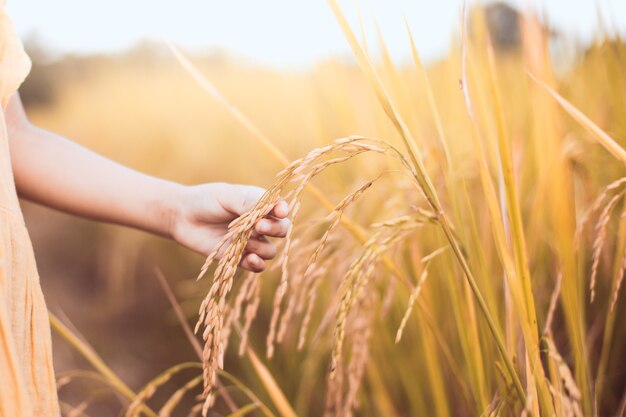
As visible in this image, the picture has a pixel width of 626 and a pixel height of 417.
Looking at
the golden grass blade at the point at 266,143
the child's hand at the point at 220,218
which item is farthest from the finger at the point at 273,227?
the golden grass blade at the point at 266,143

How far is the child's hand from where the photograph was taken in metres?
0.67

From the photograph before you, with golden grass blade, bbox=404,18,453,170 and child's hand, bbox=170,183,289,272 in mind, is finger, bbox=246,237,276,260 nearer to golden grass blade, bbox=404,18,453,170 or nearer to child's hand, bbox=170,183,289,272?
child's hand, bbox=170,183,289,272

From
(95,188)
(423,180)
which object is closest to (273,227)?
(423,180)

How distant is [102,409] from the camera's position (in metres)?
2.12

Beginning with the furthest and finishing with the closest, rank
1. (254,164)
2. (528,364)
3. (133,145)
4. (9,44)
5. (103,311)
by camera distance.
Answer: (133,145), (254,164), (103,311), (9,44), (528,364)

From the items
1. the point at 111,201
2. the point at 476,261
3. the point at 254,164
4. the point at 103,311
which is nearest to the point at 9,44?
the point at 111,201

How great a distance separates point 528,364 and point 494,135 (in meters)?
0.27

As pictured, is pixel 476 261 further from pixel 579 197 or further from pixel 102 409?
pixel 102 409

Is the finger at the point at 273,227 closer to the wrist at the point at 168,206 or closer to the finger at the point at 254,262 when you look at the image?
the finger at the point at 254,262

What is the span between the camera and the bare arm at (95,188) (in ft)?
2.61

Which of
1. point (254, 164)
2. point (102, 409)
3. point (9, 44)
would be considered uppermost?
point (9, 44)

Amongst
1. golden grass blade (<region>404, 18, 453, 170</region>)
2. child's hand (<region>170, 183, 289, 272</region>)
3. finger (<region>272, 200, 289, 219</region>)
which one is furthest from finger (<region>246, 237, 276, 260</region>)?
golden grass blade (<region>404, 18, 453, 170</region>)

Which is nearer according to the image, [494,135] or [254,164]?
[494,135]

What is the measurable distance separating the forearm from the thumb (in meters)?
0.13
